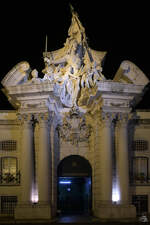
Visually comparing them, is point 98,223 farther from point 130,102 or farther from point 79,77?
point 79,77

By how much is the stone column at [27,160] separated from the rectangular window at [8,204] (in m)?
2.23

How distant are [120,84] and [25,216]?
9.94 m

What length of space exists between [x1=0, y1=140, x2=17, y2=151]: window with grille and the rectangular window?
3.23 meters

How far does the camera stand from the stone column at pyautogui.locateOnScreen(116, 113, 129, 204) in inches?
853

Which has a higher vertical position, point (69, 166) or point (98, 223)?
point (69, 166)

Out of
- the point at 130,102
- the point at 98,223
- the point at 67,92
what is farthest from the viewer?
the point at 67,92

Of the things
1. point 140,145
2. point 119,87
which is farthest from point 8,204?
point 119,87

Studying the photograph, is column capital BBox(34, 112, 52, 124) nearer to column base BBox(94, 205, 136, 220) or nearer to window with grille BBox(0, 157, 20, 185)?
window with grille BBox(0, 157, 20, 185)

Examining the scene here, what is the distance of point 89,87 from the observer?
78.7 feet

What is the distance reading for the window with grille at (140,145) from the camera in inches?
954

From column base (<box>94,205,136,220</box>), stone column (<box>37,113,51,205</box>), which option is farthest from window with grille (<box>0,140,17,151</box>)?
column base (<box>94,205,136,220</box>)

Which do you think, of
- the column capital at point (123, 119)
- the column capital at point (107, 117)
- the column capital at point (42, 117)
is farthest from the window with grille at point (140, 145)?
the column capital at point (42, 117)

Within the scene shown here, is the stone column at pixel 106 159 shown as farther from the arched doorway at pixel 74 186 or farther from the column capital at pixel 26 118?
the column capital at pixel 26 118

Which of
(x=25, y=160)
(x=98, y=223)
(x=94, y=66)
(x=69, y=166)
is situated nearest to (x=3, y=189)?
(x=25, y=160)
